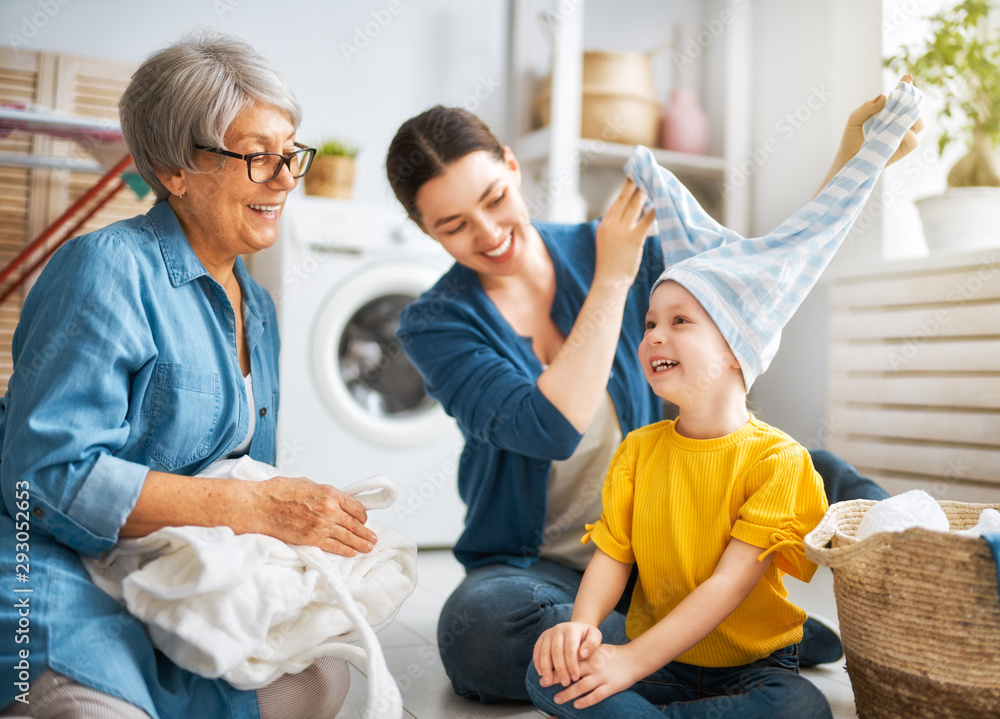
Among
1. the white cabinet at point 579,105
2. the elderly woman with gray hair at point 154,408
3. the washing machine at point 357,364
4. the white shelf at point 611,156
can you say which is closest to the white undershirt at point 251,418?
the elderly woman with gray hair at point 154,408

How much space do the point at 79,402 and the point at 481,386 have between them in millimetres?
641

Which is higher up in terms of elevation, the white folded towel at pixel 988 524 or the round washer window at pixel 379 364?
the round washer window at pixel 379 364

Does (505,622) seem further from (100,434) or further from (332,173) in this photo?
(332,173)

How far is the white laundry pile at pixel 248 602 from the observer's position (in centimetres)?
92

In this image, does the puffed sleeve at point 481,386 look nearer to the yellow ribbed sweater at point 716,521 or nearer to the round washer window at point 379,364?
the yellow ribbed sweater at point 716,521

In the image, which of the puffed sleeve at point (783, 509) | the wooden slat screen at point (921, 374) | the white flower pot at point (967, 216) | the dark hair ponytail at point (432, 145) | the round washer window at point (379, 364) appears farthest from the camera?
the round washer window at point (379, 364)

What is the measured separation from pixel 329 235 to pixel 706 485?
1.74 metres

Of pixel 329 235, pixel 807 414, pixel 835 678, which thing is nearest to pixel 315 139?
pixel 329 235

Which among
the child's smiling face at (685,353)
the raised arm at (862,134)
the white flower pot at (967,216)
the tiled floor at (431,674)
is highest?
the white flower pot at (967,216)

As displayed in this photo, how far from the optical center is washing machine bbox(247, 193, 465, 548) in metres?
2.51

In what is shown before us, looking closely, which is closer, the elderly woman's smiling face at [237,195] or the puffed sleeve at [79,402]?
the puffed sleeve at [79,402]

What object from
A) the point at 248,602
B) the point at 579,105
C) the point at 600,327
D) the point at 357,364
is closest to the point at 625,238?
the point at 600,327

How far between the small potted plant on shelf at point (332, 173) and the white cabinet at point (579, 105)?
0.72 metres

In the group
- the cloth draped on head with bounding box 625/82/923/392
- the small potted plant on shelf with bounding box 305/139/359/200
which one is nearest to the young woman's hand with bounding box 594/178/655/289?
the cloth draped on head with bounding box 625/82/923/392
